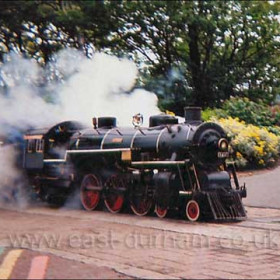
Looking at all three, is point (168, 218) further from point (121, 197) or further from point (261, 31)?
point (261, 31)

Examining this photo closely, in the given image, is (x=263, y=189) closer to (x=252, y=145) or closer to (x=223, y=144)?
(x=223, y=144)

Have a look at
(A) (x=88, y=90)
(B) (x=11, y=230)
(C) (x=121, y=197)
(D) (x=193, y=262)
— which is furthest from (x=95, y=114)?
(D) (x=193, y=262)

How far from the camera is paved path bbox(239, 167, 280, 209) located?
43.0 ft

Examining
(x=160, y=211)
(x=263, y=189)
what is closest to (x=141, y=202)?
(x=160, y=211)

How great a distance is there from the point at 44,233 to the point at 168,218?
2821 millimetres

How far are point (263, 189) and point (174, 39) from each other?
983 centimetres

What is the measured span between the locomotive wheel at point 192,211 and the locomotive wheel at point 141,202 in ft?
3.27

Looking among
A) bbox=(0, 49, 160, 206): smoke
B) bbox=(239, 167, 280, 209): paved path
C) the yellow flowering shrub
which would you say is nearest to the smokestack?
bbox=(239, 167, 280, 209): paved path

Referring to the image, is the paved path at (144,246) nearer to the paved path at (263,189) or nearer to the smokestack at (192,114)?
the paved path at (263,189)

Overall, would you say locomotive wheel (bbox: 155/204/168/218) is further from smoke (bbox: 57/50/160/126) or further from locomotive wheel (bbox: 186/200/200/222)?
smoke (bbox: 57/50/160/126)

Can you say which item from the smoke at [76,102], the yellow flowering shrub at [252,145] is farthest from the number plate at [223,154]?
the yellow flowering shrub at [252,145]

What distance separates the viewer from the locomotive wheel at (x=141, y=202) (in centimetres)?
1152

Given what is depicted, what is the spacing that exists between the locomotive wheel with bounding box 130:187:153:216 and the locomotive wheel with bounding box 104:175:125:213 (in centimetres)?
30

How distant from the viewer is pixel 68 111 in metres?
15.8
